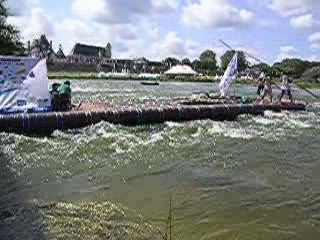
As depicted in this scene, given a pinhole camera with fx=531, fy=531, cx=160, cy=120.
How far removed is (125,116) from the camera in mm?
25734

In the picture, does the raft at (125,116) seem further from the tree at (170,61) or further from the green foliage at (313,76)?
the tree at (170,61)

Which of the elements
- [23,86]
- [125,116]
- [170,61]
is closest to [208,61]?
[170,61]

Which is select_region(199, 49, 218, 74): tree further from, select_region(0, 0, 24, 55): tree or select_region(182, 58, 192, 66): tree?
select_region(0, 0, 24, 55): tree

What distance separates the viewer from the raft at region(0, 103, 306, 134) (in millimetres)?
22141

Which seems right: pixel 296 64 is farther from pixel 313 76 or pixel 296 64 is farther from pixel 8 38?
pixel 8 38

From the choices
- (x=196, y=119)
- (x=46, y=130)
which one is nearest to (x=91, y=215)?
(x=46, y=130)

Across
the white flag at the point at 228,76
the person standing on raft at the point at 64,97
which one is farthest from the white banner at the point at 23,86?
the white flag at the point at 228,76

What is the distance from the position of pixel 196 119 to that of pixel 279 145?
7834 mm

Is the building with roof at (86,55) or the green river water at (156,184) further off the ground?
the building with roof at (86,55)

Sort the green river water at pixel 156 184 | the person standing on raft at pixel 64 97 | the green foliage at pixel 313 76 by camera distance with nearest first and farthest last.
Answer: the green river water at pixel 156 184 < the person standing on raft at pixel 64 97 < the green foliage at pixel 313 76

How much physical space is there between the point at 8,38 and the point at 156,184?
47.2 meters

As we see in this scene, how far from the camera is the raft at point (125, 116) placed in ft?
72.6

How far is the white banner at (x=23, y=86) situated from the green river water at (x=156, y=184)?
91.7 inches

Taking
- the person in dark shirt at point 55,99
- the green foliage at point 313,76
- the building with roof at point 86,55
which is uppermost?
the building with roof at point 86,55
